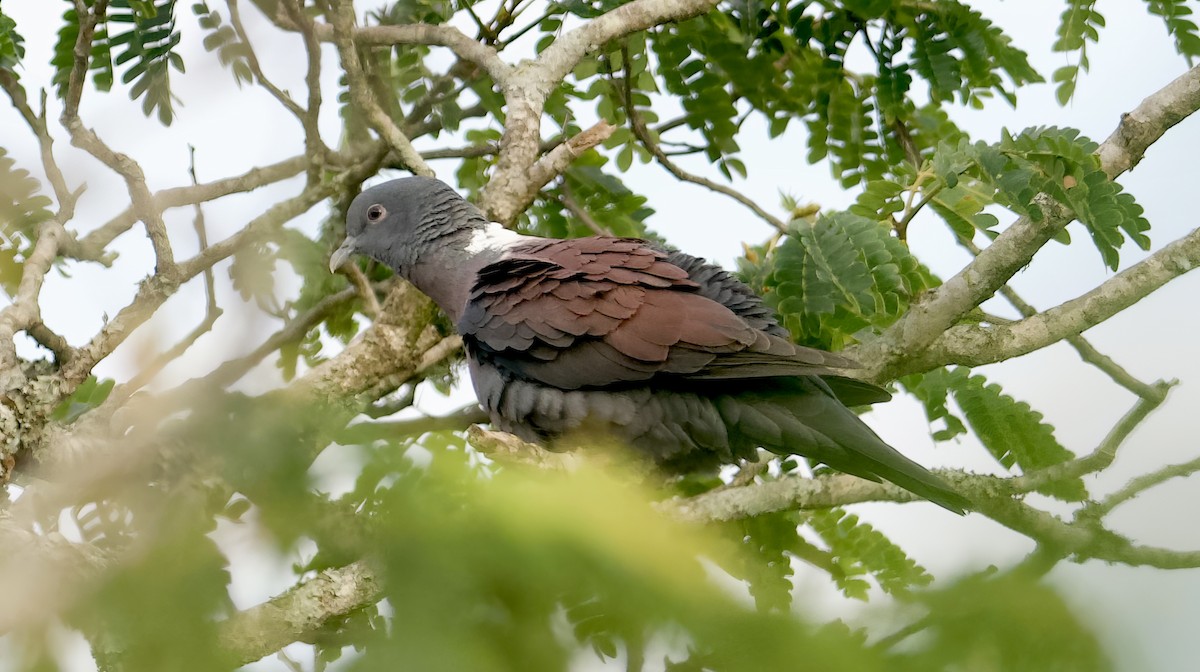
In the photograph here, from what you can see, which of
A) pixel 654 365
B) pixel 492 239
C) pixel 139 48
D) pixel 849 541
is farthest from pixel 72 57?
pixel 849 541

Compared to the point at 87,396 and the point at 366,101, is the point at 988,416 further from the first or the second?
the point at 87,396

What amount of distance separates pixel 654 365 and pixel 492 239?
40.4 inches

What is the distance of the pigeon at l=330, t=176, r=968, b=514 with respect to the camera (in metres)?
3.23

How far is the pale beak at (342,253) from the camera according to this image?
4207 mm

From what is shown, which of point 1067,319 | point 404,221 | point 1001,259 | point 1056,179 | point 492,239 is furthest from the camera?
point 404,221

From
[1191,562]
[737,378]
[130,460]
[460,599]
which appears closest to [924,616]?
[1191,562]

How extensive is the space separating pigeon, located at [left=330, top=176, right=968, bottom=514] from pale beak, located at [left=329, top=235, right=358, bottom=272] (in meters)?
0.72

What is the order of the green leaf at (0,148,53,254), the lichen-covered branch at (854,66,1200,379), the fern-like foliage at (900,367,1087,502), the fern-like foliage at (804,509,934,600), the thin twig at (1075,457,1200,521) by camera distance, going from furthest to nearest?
the lichen-covered branch at (854,66,1200,379) < the fern-like foliage at (804,509,934,600) < the fern-like foliage at (900,367,1087,502) < the green leaf at (0,148,53,254) < the thin twig at (1075,457,1200,521)

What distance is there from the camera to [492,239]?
401cm

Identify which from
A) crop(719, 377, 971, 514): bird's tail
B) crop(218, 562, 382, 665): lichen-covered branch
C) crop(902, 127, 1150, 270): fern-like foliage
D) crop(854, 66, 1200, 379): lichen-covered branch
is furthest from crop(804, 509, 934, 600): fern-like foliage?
crop(218, 562, 382, 665): lichen-covered branch

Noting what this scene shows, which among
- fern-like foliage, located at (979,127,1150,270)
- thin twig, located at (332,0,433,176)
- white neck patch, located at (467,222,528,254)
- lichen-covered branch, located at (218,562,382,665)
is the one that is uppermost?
thin twig, located at (332,0,433,176)

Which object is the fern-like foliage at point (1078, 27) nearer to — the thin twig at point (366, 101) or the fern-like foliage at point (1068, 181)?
the fern-like foliage at point (1068, 181)

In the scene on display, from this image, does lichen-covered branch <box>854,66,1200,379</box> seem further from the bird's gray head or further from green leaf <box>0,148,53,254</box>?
green leaf <box>0,148,53,254</box>

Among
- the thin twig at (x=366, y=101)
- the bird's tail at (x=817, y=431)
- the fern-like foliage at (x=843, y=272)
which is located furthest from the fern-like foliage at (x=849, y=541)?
the thin twig at (x=366, y=101)
